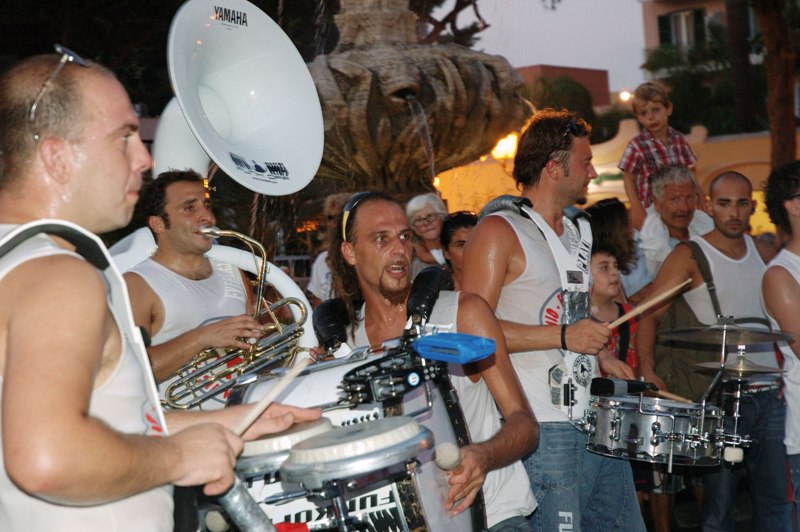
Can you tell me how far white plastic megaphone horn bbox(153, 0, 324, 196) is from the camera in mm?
4184

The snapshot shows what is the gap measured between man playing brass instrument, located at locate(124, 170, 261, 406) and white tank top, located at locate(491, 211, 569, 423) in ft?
3.96

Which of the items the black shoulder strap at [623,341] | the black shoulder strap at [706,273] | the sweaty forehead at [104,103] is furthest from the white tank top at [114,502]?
the black shoulder strap at [623,341]

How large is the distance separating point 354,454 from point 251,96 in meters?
2.98

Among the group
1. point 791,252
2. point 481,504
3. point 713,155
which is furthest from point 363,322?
point 713,155

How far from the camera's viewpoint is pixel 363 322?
3.58 meters

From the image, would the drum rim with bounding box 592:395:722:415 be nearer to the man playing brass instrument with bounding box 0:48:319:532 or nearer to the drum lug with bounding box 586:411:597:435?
the drum lug with bounding box 586:411:597:435

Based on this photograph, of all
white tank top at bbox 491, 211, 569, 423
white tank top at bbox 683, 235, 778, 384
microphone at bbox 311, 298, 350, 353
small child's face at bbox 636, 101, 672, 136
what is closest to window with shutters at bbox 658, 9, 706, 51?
small child's face at bbox 636, 101, 672, 136

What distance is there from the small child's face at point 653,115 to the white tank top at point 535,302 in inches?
154

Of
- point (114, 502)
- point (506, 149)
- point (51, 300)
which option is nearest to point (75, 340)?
point (51, 300)

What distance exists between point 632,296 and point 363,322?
3.51m

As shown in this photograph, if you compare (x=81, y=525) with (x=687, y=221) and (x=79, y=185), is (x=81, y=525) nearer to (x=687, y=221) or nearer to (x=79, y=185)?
(x=79, y=185)

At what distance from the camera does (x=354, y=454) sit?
191cm

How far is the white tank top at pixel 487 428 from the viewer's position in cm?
316

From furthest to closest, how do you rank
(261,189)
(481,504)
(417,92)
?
(417,92), (261,189), (481,504)
